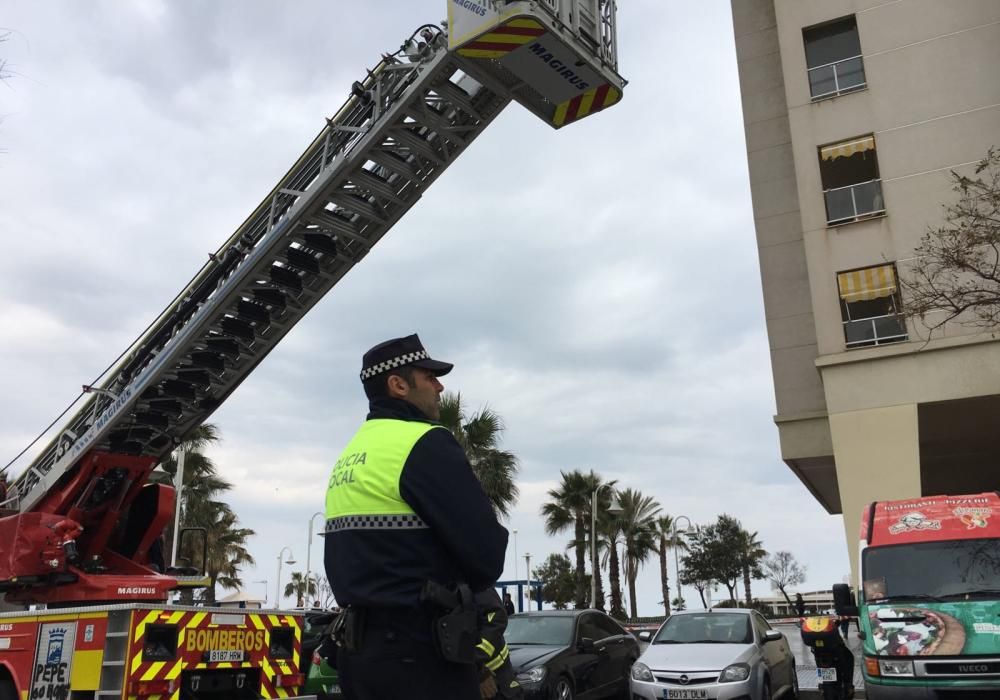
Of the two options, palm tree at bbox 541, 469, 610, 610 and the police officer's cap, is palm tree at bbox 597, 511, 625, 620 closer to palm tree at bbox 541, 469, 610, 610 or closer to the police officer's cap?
palm tree at bbox 541, 469, 610, 610

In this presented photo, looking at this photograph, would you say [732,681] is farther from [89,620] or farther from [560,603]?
[560,603]

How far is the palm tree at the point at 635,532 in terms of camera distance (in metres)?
43.8

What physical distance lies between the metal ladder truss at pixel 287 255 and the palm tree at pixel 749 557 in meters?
59.0

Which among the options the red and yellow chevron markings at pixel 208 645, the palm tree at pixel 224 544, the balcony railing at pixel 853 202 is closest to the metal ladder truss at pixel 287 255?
the red and yellow chevron markings at pixel 208 645

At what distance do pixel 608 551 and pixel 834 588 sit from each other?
3176 centimetres

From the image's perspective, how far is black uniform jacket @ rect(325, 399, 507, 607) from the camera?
2557mm

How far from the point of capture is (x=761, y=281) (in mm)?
21094

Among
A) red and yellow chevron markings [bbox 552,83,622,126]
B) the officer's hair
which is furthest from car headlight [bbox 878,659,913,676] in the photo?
the officer's hair

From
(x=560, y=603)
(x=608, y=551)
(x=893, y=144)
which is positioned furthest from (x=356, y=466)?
(x=560, y=603)

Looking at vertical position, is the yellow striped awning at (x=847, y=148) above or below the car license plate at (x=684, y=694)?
above

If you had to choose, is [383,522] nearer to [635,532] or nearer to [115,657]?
[115,657]

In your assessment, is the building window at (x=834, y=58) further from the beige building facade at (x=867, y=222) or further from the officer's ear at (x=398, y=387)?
the officer's ear at (x=398, y=387)

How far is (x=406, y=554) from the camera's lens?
262cm

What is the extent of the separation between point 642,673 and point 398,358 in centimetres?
873
